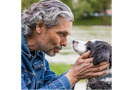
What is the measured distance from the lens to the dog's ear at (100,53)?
181 centimetres

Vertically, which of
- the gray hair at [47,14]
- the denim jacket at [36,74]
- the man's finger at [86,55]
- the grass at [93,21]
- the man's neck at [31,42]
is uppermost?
the grass at [93,21]

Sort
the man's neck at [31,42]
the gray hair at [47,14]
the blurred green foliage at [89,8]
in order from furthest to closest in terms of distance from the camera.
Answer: the blurred green foliage at [89,8]
the man's neck at [31,42]
the gray hair at [47,14]

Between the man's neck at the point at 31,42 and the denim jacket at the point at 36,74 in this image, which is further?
the man's neck at the point at 31,42

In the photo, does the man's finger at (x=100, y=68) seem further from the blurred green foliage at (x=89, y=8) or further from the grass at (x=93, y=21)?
the blurred green foliage at (x=89, y=8)

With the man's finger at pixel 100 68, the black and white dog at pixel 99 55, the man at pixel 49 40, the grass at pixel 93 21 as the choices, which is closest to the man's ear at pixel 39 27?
the man at pixel 49 40

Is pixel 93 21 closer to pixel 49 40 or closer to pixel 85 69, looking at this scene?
pixel 49 40

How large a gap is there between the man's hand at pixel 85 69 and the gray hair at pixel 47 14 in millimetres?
488

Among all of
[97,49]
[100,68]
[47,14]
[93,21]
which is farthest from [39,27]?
[93,21]

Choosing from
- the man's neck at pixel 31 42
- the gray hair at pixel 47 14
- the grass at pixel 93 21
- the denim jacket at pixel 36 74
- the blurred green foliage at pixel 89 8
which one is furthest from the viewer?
the blurred green foliage at pixel 89 8
